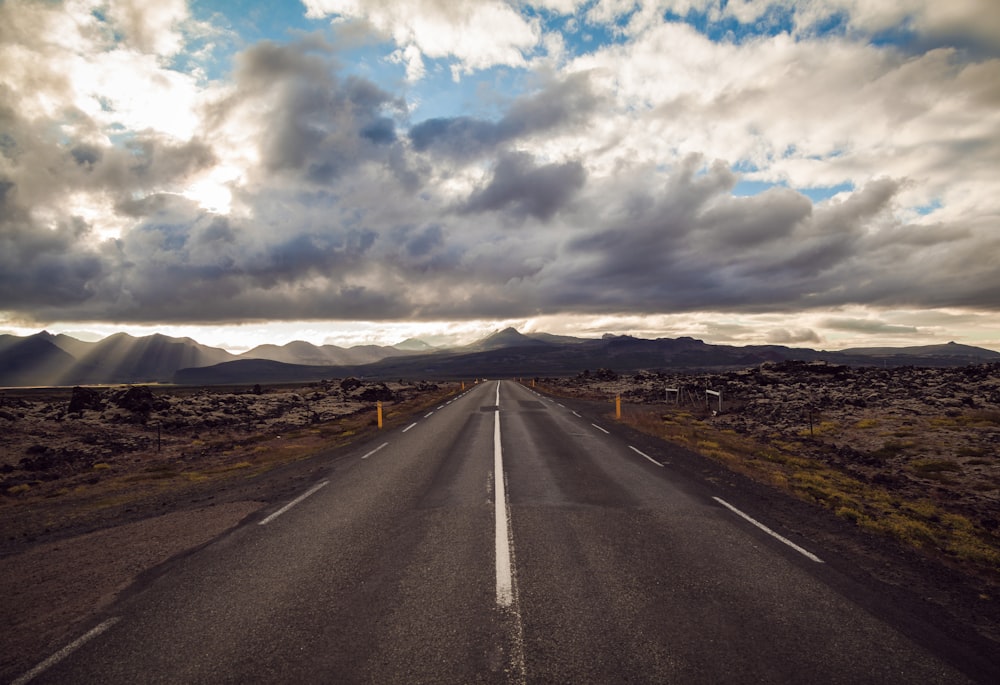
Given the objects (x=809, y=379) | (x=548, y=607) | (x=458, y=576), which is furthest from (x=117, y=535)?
(x=809, y=379)

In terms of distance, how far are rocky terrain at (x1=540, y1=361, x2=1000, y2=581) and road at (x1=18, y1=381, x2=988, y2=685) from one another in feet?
11.9

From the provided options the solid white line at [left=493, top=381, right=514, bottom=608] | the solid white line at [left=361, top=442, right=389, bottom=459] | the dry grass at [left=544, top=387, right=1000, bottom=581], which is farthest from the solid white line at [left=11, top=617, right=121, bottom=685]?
the dry grass at [left=544, top=387, right=1000, bottom=581]

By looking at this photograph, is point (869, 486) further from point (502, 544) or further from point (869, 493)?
point (502, 544)

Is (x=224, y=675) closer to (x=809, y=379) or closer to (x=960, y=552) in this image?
(x=960, y=552)

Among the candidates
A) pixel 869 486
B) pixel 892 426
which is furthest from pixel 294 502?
pixel 892 426

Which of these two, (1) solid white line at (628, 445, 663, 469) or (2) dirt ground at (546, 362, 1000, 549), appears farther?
(1) solid white line at (628, 445, 663, 469)

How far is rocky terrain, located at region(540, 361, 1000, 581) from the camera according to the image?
31.0 feet

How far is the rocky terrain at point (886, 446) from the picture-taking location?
31.0ft

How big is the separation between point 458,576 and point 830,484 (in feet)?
35.7

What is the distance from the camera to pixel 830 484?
11906 mm

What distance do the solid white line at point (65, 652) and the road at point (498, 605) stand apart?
0.03 meters

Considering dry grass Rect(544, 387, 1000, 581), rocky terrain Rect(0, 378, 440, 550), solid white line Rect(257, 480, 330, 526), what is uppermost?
solid white line Rect(257, 480, 330, 526)

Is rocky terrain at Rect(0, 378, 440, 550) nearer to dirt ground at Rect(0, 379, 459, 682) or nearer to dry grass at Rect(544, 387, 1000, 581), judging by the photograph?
dirt ground at Rect(0, 379, 459, 682)

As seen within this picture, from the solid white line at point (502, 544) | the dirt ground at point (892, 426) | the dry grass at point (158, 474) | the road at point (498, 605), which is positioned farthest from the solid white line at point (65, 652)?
the dirt ground at point (892, 426)
